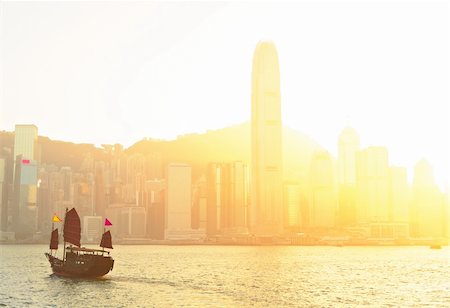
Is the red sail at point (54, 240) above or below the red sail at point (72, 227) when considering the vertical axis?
below

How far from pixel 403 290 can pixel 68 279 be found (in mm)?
74924

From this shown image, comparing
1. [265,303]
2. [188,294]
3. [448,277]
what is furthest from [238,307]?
[448,277]

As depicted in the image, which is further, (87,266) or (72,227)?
(72,227)

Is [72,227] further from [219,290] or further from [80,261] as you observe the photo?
[219,290]

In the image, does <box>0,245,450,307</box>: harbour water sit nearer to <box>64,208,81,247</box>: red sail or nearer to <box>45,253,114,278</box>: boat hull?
<box>45,253,114,278</box>: boat hull

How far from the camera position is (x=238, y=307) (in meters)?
102

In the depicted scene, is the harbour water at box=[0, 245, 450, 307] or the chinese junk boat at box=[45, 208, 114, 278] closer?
the harbour water at box=[0, 245, 450, 307]

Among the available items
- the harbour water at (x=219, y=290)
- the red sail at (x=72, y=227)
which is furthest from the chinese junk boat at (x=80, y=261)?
the harbour water at (x=219, y=290)

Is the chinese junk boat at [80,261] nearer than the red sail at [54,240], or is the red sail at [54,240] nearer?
the chinese junk boat at [80,261]

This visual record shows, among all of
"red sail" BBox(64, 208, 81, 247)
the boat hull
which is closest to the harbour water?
the boat hull

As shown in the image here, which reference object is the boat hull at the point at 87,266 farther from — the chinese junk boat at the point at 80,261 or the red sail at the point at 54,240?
the red sail at the point at 54,240

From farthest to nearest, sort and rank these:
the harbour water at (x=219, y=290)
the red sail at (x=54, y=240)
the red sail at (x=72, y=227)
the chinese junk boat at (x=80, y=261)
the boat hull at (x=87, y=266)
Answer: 1. the red sail at (x=54, y=240)
2. the red sail at (x=72, y=227)
3. the chinese junk boat at (x=80, y=261)
4. the boat hull at (x=87, y=266)
5. the harbour water at (x=219, y=290)

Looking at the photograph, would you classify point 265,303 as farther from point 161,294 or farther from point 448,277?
point 448,277

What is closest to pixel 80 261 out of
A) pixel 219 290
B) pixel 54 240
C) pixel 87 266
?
pixel 87 266
